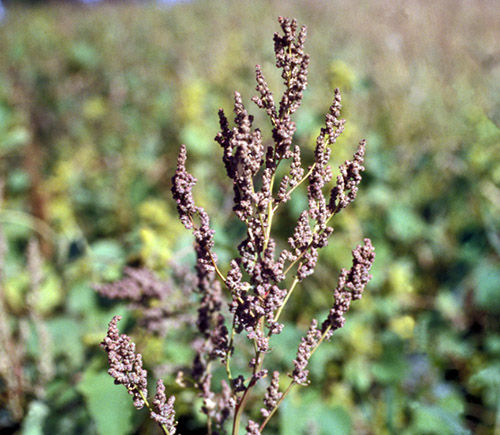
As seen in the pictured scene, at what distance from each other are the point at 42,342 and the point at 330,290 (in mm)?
1484

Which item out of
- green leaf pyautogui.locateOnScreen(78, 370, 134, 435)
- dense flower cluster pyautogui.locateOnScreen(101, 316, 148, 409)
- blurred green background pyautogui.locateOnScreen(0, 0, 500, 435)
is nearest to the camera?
dense flower cluster pyautogui.locateOnScreen(101, 316, 148, 409)

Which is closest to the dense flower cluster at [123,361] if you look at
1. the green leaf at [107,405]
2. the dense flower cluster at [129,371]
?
the dense flower cluster at [129,371]

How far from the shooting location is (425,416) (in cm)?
190

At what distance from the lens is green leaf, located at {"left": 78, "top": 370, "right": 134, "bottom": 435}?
49.9 inches

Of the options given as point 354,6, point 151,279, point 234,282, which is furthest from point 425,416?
point 354,6

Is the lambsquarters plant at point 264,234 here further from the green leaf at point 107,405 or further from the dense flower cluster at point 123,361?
the green leaf at point 107,405

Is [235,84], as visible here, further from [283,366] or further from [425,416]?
[425,416]

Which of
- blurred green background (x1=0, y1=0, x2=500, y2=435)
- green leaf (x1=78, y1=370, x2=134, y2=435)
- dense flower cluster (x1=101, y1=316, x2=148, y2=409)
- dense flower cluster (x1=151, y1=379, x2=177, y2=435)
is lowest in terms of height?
dense flower cluster (x1=151, y1=379, x2=177, y2=435)

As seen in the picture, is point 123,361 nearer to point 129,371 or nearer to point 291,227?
point 129,371

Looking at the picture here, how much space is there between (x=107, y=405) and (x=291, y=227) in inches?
64.4

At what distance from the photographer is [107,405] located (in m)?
1.33

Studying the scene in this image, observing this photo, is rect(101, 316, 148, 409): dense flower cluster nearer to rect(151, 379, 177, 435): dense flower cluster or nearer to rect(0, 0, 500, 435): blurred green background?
rect(151, 379, 177, 435): dense flower cluster

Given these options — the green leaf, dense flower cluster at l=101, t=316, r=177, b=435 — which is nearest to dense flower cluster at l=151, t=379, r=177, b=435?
dense flower cluster at l=101, t=316, r=177, b=435

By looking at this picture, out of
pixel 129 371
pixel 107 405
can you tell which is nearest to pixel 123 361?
pixel 129 371
